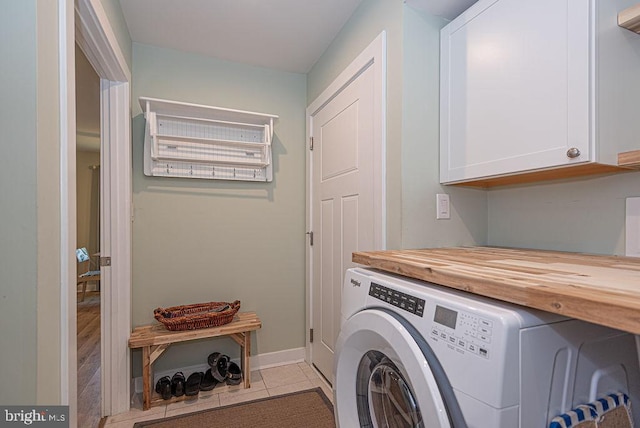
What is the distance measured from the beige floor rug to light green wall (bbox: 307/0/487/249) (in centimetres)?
113

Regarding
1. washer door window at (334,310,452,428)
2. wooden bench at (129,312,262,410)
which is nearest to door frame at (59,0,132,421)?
wooden bench at (129,312,262,410)

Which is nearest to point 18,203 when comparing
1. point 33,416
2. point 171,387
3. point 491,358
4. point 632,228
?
point 33,416

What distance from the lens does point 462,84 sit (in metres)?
1.38

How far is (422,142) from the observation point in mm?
1463

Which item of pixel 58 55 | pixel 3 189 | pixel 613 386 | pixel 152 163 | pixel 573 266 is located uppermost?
pixel 58 55

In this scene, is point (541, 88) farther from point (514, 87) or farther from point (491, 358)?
point (491, 358)

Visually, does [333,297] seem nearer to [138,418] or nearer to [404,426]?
[404,426]

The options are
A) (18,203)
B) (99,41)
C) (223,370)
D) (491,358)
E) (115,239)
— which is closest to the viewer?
(491,358)

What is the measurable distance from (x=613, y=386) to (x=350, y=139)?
1512 millimetres

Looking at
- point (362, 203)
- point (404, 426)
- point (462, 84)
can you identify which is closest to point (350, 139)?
point (362, 203)

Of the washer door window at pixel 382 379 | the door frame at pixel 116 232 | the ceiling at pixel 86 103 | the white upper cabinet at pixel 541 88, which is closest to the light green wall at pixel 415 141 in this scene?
the white upper cabinet at pixel 541 88

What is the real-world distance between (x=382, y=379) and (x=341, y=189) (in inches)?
45.8

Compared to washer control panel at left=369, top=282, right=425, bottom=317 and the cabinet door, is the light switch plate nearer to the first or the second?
the cabinet door

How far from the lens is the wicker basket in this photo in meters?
1.95
